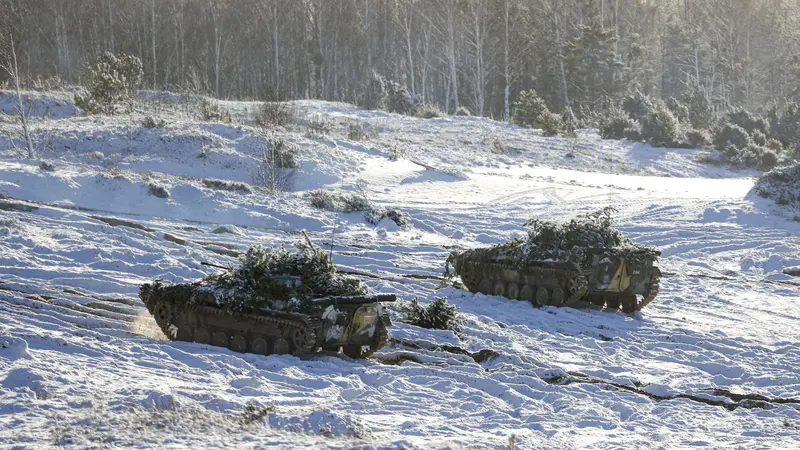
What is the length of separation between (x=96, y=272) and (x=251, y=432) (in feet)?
22.0

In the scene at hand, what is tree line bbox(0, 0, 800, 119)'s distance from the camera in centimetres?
4866

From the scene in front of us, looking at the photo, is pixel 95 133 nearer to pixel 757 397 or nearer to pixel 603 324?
pixel 603 324

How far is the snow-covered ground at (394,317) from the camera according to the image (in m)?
7.66

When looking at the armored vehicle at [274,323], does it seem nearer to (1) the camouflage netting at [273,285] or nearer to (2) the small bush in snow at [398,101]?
(1) the camouflage netting at [273,285]

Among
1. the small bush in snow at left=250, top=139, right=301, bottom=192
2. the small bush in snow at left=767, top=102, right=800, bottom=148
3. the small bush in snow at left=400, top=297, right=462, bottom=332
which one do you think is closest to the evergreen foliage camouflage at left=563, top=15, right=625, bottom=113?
the small bush in snow at left=767, top=102, right=800, bottom=148

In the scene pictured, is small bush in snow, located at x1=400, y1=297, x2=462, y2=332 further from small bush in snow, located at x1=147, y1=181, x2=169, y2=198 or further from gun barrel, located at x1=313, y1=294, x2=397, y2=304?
small bush in snow, located at x1=147, y1=181, x2=169, y2=198

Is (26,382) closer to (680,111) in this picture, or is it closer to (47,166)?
(47,166)

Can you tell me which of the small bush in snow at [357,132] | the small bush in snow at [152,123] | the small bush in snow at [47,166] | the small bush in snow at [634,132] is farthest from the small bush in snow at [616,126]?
the small bush in snow at [47,166]

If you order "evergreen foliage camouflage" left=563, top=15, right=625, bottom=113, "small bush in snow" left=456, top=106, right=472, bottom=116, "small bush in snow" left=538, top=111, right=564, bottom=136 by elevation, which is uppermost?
"evergreen foliage camouflage" left=563, top=15, right=625, bottom=113

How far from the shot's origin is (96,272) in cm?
1315

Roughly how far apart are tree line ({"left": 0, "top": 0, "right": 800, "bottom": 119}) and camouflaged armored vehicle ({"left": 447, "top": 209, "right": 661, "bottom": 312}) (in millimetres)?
30305

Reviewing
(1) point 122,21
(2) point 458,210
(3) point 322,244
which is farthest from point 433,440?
(1) point 122,21

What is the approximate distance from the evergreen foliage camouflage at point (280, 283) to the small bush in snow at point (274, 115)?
18.5m

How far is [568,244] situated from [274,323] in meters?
5.66
